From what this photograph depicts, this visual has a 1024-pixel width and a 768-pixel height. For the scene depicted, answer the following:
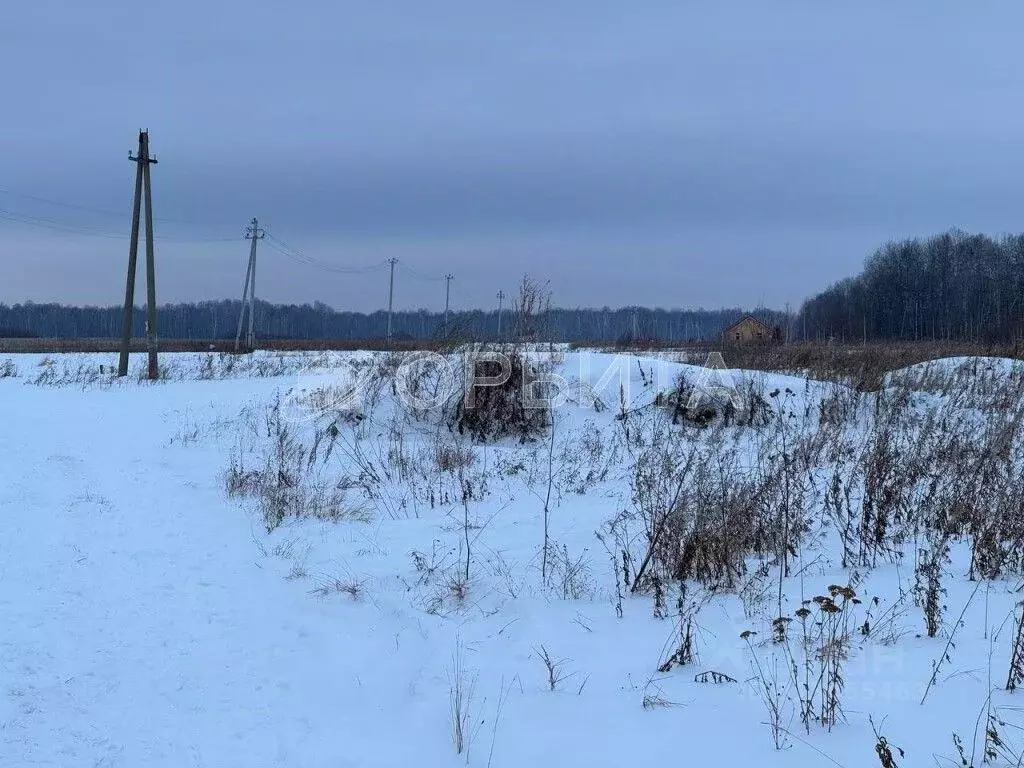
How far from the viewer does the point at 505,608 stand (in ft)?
14.8

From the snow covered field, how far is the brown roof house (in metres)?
10.0

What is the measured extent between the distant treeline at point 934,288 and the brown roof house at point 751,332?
127 feet

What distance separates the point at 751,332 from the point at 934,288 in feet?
171

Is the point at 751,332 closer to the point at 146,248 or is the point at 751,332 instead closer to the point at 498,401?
the point at 498,401

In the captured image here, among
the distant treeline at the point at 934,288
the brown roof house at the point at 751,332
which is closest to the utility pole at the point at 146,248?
the brown roof house at the point at 751,332

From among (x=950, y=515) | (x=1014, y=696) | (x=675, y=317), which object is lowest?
(x=1014, y=696)

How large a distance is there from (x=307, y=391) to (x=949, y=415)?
29.8 feet

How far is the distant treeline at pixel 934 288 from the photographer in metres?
59.5

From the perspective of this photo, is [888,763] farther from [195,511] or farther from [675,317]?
[675,317]

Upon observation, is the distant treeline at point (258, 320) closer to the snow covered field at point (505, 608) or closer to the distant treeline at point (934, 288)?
the distant treeline at point (934, 288)

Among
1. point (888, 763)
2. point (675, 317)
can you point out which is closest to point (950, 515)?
point (888, 763)

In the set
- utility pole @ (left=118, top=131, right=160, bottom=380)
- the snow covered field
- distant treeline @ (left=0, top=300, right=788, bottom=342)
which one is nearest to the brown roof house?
the snow covered field

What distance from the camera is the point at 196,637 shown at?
4.09 m

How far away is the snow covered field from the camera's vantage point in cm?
304
